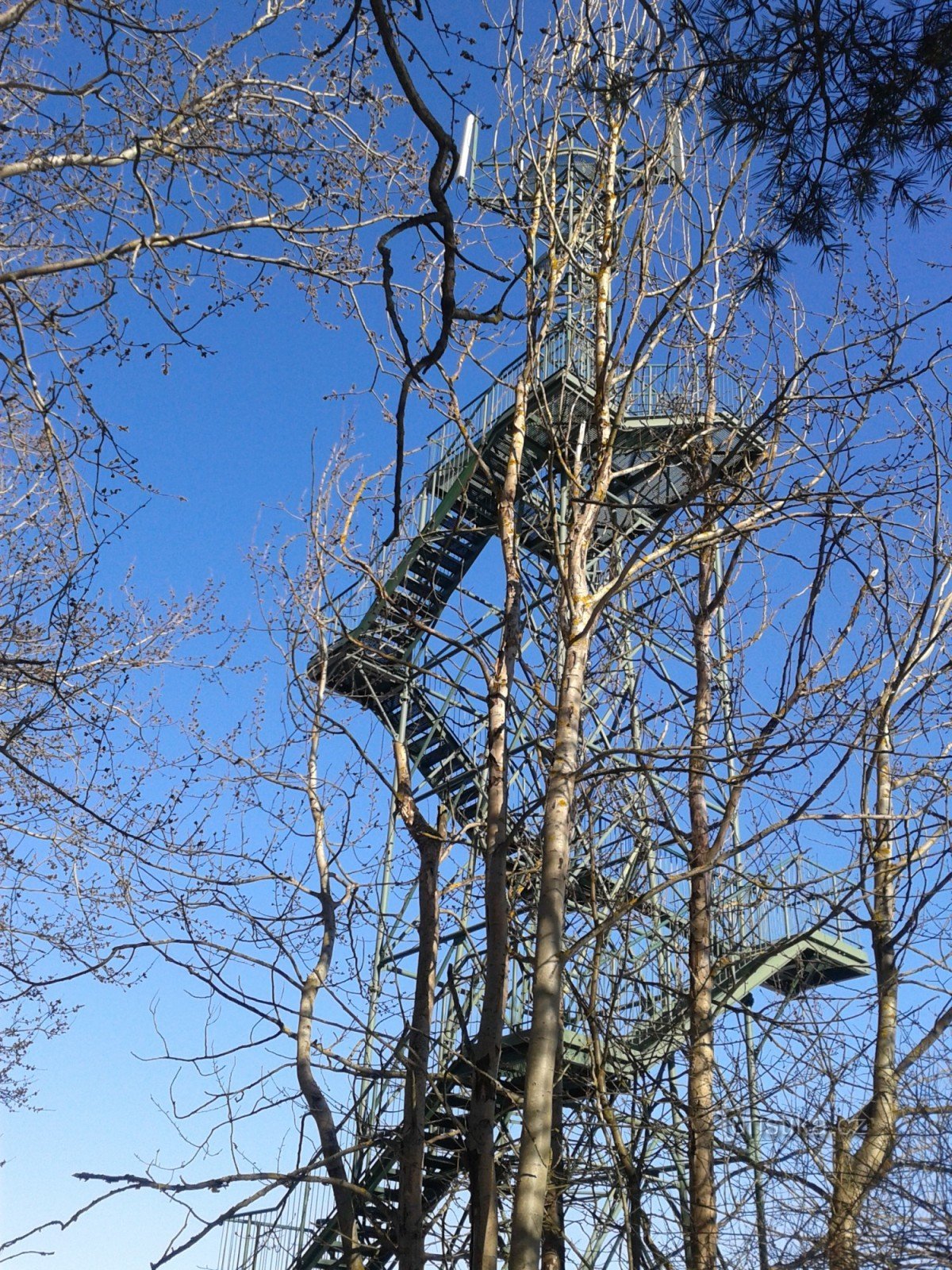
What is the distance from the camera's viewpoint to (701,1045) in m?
6.69

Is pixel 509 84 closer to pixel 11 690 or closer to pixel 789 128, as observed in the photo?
pixel 789 128

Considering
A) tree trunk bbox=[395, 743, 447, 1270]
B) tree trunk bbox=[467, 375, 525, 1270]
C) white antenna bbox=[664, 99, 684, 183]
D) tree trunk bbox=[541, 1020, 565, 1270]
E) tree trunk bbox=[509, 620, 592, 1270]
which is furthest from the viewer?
tree trunk bbox=[541, 1020, 565, 1270]

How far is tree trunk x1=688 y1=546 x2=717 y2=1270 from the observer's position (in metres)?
6.11

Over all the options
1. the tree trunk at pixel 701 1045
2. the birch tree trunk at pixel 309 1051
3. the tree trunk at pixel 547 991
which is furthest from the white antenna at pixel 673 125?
the birch tree trunk at pixel 309 1051

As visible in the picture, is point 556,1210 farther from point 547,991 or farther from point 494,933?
point 547,991

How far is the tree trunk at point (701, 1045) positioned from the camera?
611 centimetres

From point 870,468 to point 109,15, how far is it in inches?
156

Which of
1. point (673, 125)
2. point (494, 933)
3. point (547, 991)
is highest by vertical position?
point (673, 125)

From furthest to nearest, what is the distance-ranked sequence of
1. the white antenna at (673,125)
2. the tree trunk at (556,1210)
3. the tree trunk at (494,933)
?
the tree trunk at (556,1210) < the white antenna at (673,125) < the tree trunk at (494,933)

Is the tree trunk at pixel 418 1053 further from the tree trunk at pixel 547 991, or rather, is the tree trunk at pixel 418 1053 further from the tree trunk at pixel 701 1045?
the tree trunk at pixel 701 1045

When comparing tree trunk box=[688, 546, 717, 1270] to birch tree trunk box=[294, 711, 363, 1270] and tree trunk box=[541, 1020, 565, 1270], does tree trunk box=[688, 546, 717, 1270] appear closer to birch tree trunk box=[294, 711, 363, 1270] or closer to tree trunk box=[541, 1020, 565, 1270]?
tree trunk box=[541, 1020, 565, 1270]

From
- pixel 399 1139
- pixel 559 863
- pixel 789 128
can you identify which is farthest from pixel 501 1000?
pixel 789 128

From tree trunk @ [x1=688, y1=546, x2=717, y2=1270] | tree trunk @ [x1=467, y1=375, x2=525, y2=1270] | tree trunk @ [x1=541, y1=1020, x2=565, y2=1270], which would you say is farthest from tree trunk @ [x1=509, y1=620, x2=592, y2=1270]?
tree trunk @ [x1=541, y1=1020, x2=565, y2=1270]

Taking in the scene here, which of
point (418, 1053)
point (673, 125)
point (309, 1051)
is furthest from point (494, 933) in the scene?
point (673, 125)
